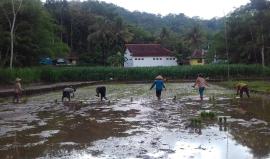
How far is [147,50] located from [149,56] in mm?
1303

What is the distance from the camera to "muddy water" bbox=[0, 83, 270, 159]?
35.4 feet

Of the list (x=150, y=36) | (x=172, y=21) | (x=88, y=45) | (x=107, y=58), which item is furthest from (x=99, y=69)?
(x=172, y=21)

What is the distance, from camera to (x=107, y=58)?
8225 cm

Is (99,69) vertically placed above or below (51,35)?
below

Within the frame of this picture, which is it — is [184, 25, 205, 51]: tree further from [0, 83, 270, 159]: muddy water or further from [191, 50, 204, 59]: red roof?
[0, 83, 270, 159]: muddy water

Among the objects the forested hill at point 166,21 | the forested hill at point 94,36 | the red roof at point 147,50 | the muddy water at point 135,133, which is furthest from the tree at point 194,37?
the muddy water at point 135,133

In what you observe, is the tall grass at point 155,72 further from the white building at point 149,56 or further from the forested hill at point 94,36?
the white building at point 149,56

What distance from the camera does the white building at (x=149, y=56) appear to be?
261 ft

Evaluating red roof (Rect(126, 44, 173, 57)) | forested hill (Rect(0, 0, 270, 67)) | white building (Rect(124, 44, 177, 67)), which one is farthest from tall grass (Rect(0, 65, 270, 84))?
white building (Rect(124, 44, 177, 67))

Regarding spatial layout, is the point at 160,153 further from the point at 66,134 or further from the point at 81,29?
the point at 81,29

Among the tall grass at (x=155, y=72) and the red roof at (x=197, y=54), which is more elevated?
the red roof at (x=197, y=54)

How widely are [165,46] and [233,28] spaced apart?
21908 mm

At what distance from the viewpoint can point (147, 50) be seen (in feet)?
264

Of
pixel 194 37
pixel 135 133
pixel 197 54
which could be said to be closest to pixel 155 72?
pixel 197 54
